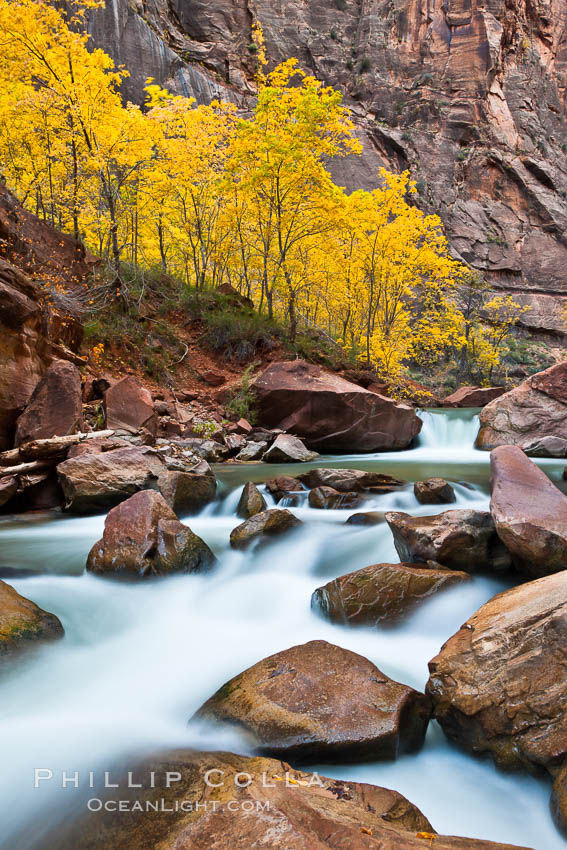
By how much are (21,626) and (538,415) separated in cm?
1131

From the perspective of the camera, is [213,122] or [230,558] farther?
[213,122]

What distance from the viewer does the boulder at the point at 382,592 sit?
3.85 m

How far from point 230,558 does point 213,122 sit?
13512mm

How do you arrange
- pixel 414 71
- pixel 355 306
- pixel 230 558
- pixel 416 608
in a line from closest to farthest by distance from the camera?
pixel 416 608 < pixel 230 558 < pixel 355 306 < pixel 414 71

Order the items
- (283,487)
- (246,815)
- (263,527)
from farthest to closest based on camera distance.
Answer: (283,487), (263,527), (246,815)

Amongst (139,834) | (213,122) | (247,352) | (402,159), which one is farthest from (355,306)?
(402,159)

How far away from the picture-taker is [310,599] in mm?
4473

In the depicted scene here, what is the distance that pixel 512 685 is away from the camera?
8.45 ft

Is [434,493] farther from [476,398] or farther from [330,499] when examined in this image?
[476,398]

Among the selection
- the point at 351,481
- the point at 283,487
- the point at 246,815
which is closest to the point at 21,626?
the point at 246,815

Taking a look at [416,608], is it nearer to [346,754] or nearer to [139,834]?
[346,754]

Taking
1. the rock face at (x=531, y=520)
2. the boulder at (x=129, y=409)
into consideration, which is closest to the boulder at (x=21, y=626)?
the rock face at (x=531, y=520)

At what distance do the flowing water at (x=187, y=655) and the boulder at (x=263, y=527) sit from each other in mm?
136

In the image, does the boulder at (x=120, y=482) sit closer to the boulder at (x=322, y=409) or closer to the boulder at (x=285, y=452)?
the boulder at (x=285, y=452)
